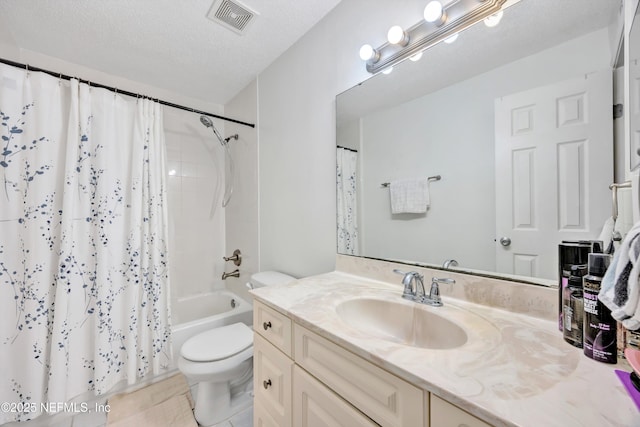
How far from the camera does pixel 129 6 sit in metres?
1.34

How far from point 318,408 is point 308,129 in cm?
140

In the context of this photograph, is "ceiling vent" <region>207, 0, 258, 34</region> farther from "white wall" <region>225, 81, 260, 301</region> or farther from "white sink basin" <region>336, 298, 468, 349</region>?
"white sink basin" <region>336, 298, 468, 349</region>

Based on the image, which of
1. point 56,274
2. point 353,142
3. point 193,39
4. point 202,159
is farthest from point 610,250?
point 202,159

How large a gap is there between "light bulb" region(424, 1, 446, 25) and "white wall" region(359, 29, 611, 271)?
0.86ft

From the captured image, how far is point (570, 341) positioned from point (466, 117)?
771mm

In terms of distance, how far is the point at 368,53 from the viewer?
1192mm

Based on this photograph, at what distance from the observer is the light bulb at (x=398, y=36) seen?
107 centimetres

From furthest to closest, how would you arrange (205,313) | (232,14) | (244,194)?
(205,313)
(244,194)
(232,14)

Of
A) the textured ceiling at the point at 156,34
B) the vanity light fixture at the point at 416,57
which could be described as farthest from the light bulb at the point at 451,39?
the textured ceiling at the point at 156,34

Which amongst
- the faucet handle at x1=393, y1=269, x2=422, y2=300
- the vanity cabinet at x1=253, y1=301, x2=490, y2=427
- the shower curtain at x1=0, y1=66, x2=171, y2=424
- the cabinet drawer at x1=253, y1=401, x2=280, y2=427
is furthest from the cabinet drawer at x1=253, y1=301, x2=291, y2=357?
the shower curtain at x1=0, y1=66, x2=171, y2=424

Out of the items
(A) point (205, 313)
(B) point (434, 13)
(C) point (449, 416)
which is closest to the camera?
(C) point (449, 416)

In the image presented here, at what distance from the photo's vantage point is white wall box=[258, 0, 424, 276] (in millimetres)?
1305

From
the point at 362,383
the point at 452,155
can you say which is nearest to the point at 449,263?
the point at 452,155

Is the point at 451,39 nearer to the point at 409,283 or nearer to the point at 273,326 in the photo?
the point at 409,283
